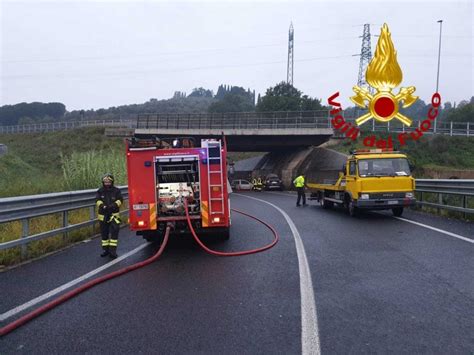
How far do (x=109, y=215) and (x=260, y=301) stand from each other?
425cm

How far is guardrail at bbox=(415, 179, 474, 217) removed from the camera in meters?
12.9

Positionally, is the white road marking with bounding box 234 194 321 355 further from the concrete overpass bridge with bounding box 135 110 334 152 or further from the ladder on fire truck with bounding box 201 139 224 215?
the concrete overpass bridge with bounding box 135 110 334 152

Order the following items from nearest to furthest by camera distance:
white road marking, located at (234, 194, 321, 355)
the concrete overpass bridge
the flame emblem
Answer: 1. white road marking, located at (234, 194, 321, 355)
2. the flame emblem
3. the concrete overpass bridge

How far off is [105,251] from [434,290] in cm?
570

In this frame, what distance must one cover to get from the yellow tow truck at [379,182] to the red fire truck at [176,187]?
6.08 meters

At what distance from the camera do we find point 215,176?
9.91m

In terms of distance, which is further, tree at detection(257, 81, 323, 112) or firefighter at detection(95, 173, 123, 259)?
tree at detection(257, 81, 323, 112)

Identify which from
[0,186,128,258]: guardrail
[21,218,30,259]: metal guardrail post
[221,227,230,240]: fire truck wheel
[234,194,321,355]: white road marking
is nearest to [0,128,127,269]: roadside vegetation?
[21,218,30,259]: metal guardrail post

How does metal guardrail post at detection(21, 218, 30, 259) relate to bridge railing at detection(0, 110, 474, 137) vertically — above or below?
below

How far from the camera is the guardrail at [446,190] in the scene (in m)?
12.9

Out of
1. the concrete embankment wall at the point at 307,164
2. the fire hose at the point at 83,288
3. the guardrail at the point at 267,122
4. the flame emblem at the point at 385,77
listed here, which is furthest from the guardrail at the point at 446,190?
the guardrail at the point at 267,122

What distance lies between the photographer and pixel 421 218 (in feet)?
46.4

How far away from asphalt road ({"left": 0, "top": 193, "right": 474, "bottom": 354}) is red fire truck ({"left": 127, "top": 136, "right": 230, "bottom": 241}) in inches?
24.3

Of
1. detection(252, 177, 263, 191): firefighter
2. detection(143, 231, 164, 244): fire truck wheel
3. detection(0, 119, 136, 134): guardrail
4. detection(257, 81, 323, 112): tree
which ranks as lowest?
detection(252, 177, 263, 191): firefighter
